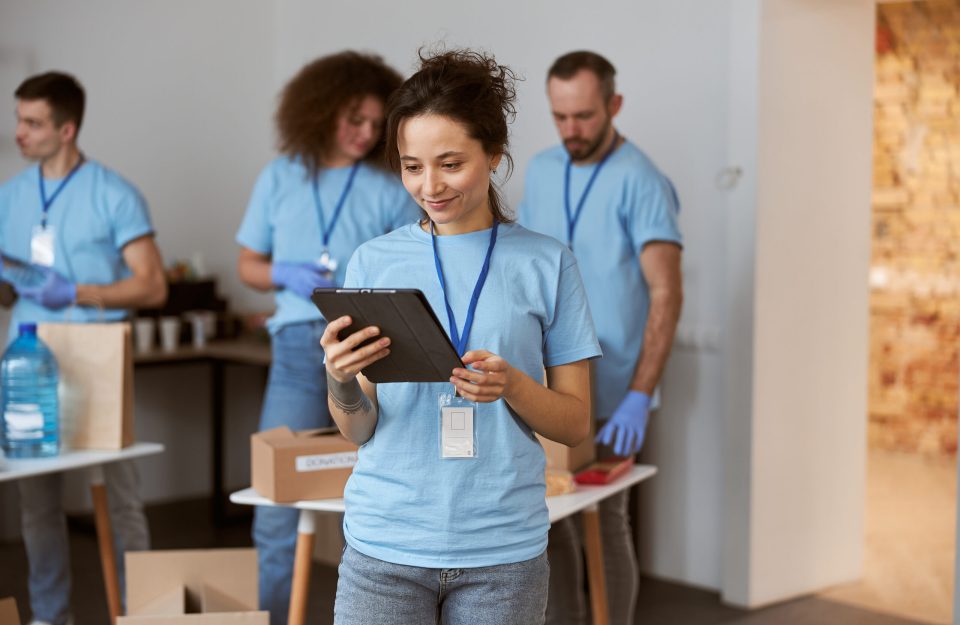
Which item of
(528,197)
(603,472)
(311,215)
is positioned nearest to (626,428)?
(603,472)

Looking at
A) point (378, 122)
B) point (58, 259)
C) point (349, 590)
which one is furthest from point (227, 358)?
point (349, 590)

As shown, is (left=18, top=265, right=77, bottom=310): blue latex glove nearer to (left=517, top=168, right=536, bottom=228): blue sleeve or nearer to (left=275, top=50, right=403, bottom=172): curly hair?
(left=275, top=50, right=403, bottom=172): curly hair

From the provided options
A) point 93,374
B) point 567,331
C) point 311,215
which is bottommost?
point 93,374

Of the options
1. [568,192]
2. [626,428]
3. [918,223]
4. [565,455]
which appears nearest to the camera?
[565,455]

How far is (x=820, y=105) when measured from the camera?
12.5 ft

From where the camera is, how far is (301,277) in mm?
2928

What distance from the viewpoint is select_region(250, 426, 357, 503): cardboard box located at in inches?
95.0

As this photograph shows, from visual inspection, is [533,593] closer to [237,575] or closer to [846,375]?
[237,575]

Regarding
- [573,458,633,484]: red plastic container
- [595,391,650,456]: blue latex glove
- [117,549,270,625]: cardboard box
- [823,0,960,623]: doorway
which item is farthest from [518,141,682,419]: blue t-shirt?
[823,0,960,623]: doorway

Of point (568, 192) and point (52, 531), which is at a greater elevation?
point (568, 192)

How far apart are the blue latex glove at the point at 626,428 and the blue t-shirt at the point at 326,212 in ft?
2.53

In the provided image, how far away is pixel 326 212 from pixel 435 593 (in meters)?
1.59

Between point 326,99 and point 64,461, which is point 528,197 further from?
point 64,461

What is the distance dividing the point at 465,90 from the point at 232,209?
3.88 metres
